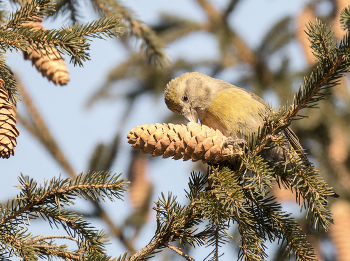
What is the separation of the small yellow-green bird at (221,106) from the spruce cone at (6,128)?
139 cm

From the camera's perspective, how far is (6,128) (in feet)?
5.14

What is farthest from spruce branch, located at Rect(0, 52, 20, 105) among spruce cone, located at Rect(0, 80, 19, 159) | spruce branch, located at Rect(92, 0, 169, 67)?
spruce branch, located at Rect(92, 0, 169, 67)

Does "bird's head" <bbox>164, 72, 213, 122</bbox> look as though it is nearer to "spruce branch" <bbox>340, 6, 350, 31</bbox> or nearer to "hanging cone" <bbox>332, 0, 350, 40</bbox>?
"spruce branch" <bbox>340, 6, 350, 31</bbox>

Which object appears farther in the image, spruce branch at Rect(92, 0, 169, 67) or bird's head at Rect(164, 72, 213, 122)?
bird's head at Rect(164, 72, 213, 122)

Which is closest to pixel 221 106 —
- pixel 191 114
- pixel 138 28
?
pixel 191 114

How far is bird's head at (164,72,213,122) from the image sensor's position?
3.18 meters

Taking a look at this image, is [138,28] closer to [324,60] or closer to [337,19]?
[324,60]

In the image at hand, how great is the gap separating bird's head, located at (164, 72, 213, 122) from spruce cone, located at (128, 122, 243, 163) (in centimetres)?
125

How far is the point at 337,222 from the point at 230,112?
2.76m

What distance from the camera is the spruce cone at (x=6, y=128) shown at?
5.02ft

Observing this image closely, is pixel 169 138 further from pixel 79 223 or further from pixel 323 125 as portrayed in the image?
pixel 323 125

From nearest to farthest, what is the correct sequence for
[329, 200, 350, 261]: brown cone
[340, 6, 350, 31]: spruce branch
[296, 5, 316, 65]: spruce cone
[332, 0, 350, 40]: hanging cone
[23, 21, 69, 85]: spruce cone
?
[340, 6, 350, 31]: spruce branch, [23, 21, 69, 85]: spruce cone, [329, 200, 350, 261]: brown cone, [332, 0, 350, 40]: hanging cone, [296, 5, 316, 65]: spruce cone

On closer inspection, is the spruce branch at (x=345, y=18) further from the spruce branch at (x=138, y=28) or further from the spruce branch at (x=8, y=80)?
the spruce branch at (x=8, y=80)

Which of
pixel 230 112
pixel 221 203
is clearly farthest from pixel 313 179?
pixel 230 112
